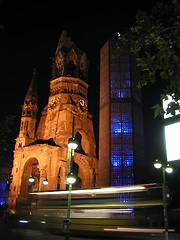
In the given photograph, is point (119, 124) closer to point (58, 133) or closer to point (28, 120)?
point (58, 133)

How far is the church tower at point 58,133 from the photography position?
46.6m

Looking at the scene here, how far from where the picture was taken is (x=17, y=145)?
53844mm

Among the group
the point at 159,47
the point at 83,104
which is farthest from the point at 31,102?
the point at 159,47

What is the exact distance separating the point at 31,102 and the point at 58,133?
12691 mm

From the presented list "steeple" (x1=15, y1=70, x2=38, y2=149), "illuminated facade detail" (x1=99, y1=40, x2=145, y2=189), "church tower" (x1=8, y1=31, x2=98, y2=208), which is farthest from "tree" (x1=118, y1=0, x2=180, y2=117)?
"steeple" (x1=15, y1=70, x2=38, y2=149)

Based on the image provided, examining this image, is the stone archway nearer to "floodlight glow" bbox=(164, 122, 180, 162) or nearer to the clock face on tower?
the clock face on tower

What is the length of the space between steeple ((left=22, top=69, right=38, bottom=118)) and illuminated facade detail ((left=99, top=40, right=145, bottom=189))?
2181 centimetres

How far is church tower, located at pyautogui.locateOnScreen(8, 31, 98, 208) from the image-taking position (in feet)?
153

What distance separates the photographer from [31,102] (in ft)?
193

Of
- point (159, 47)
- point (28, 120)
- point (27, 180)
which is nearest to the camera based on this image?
point (159, 47)

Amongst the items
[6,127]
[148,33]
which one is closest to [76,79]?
[6,127]

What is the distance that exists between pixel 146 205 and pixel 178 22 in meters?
8.97

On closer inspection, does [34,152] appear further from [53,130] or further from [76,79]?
[76,79]

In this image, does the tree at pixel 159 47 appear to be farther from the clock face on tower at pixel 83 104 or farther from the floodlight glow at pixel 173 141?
the clock face on tower at pixel 83 104
